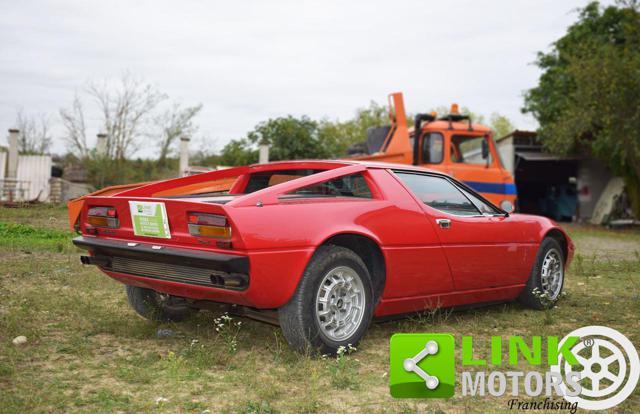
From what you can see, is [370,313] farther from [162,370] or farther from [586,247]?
[586,247]

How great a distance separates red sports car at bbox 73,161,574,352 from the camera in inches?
143

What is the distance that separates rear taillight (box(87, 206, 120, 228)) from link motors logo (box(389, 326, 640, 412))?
2090mm

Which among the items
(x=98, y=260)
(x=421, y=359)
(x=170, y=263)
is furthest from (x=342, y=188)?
(x=98, y=260)

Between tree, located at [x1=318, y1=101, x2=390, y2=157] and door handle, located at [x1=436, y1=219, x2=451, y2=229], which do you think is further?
tree, located at [x1=318, y1=101, x2=390, y2=157]

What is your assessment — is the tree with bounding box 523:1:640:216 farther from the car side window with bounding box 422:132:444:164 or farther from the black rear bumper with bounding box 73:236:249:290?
the black rear bumper with bounding box 73:236:249:290

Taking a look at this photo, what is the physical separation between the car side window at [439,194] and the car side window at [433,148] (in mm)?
6957

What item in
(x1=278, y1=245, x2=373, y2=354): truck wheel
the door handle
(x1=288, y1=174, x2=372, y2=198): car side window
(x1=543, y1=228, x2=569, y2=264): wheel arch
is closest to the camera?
(x1=278, y1=245, x2=373, y2=354): truck wheel

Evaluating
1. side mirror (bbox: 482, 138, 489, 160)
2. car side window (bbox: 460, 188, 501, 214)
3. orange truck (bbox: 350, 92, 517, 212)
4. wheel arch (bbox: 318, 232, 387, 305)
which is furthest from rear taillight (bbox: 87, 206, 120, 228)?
side mirror (bbox: 482, 138, 489, 160)

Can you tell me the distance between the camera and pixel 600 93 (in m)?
17.7

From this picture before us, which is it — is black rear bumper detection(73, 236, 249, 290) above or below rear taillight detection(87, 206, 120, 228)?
below

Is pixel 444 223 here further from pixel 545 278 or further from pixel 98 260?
pixel 98 260

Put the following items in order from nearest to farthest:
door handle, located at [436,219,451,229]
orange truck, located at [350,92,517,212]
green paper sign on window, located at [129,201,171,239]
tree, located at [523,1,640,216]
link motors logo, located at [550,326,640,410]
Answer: link motors logo, located at [550,326,640,410] → green paper sign on window, located at [129,201,171,239] → door handle, located at [436,219,451,229] → orange truck, located at [350,92,517,212] → tree, located at [523,1,640,216]

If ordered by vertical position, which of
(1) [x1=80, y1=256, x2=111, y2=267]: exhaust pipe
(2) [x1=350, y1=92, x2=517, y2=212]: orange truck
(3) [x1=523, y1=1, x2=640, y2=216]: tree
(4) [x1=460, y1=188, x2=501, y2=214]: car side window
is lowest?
(1) [x1=80, y1=256, x2=111, y2=267]: exhaust pipe

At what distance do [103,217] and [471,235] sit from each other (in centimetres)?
280
